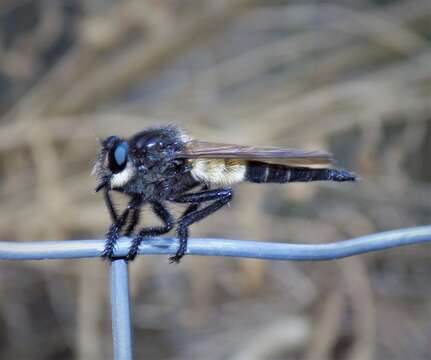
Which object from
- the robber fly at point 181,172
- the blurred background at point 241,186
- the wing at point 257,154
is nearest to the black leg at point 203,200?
the robber fly at point 181,172

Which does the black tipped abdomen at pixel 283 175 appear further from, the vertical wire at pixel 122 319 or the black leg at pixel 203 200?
the vertical wire at pixel 122 319

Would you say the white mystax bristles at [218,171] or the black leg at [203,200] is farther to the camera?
the white mystax bristles at [218,171]

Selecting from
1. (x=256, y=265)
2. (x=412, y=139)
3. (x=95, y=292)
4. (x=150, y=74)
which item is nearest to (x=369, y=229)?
(x=256, y=265)

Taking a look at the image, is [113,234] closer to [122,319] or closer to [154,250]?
[154,250]

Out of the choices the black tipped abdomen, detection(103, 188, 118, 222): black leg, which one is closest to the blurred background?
the black tipped abdomen

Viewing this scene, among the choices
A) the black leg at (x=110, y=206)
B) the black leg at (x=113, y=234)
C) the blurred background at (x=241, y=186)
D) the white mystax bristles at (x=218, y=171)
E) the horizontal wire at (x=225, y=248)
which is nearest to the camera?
the horizontal wire at (x=225, y=248)

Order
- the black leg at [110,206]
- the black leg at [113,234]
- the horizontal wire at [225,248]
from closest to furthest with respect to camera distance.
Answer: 1. the horizontal wire at [225,248]
2. the black leg at [113,234]
3. the black leg at [110,206]

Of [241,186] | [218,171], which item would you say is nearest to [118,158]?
[218,171]

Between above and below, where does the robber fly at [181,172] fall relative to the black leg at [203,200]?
above
